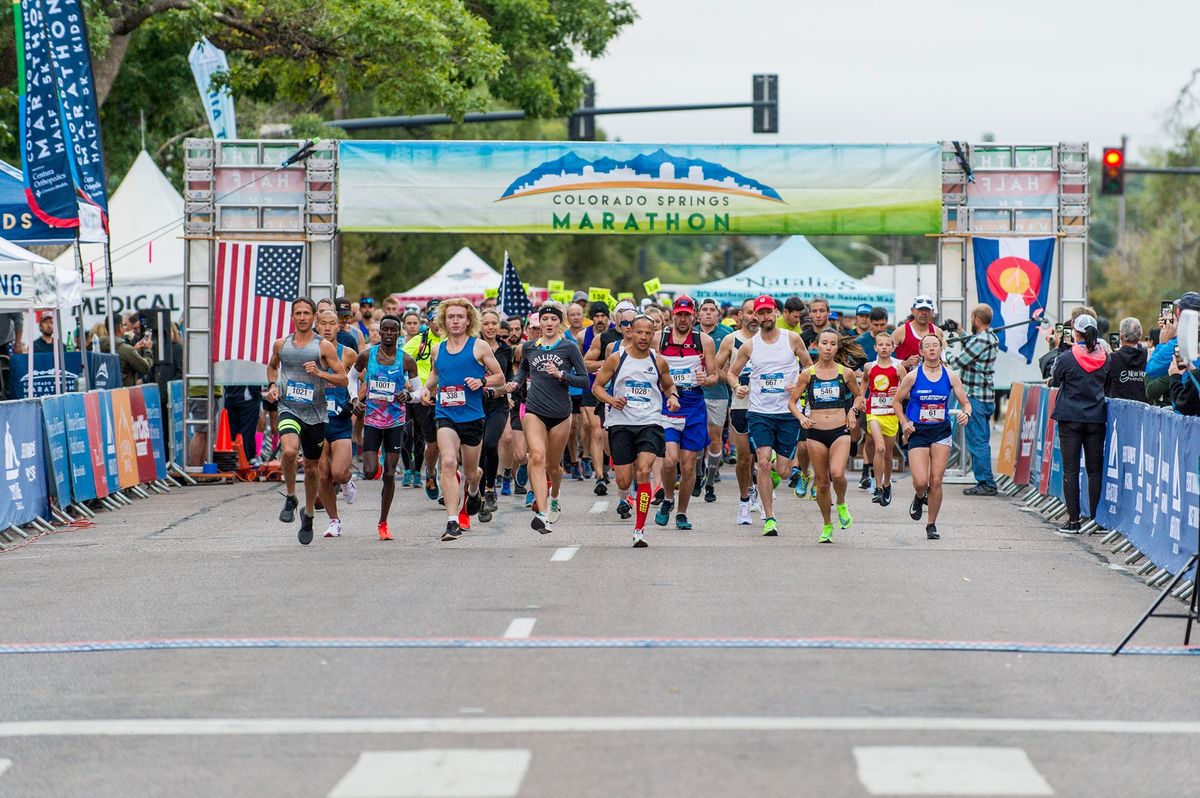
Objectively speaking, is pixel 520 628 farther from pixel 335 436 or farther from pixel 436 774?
pixel 335 436

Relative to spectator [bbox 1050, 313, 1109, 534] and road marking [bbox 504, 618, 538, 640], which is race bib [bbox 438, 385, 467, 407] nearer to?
road marking [bbox 504, 618, 538, 640]

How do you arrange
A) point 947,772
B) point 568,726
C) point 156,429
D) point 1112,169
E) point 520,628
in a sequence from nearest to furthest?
point 947,772
point 568,726
point 520,628
point 156,429
point 1112,169

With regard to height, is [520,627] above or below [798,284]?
below

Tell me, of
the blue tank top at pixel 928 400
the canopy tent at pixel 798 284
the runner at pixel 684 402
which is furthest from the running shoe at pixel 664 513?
the canopy tent at pixel 798 284

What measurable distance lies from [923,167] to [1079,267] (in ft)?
7.48

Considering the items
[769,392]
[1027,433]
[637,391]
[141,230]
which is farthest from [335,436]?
[141,230]

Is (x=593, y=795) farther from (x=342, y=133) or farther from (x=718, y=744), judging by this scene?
(x=342, y=133)

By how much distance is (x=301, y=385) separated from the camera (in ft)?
50.5

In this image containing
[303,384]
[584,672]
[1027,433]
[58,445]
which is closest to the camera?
[584,672]

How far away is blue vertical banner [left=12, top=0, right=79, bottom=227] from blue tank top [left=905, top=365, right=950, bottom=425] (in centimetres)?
932

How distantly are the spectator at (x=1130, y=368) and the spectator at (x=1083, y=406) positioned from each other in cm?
55

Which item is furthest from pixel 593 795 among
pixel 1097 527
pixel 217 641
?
pixel 1097 527

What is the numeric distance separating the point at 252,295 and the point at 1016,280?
9449 mm

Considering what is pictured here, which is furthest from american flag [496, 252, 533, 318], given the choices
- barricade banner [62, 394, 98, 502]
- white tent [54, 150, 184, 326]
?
barricade banner [62, 394, 98, 502]
